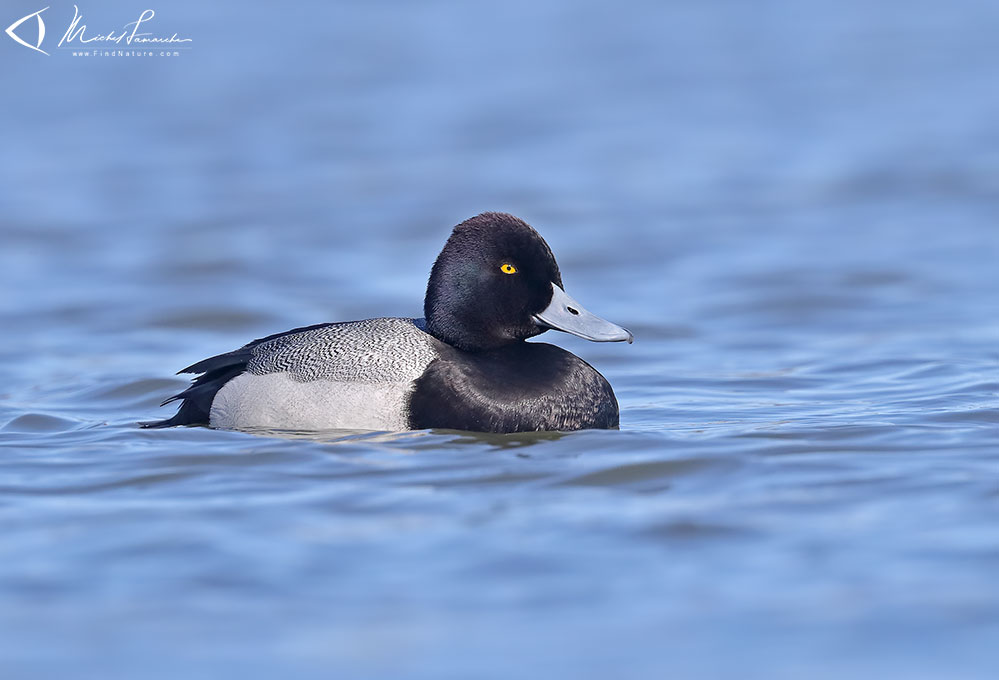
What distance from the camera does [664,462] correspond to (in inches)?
270

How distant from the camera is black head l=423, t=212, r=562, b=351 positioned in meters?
7.48

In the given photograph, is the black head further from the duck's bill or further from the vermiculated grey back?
the vermiculated grey back

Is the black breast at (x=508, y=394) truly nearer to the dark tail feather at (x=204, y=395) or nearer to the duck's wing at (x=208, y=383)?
the duck's wing at (x=208, y=383)

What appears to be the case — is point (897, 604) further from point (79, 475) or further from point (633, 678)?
point (79, 475)

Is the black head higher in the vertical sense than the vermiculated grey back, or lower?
higher

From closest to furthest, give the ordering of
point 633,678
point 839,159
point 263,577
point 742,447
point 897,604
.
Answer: point 633,678, point 897,604, point 263,577, point 742,447, point 839,159

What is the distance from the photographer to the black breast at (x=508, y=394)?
23.9 ft

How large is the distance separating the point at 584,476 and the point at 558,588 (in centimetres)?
148

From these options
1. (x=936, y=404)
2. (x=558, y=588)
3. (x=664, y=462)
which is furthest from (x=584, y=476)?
(x=936, y=404)
